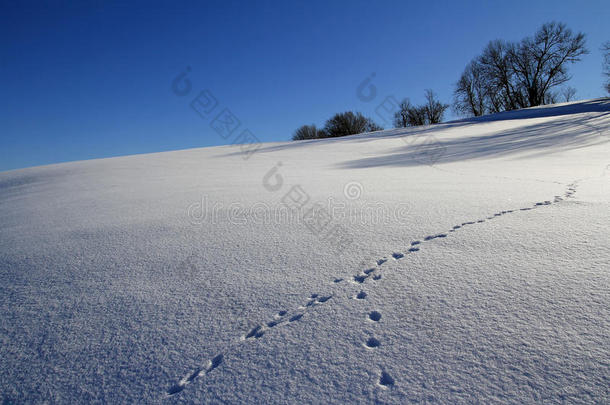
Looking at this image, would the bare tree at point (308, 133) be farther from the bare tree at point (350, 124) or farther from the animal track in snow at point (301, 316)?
the animal track in snow at point (301, 316)

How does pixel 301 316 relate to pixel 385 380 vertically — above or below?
above

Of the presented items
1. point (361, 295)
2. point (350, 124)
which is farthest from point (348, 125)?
point (361, 295)

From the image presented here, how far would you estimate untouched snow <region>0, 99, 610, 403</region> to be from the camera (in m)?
0.78

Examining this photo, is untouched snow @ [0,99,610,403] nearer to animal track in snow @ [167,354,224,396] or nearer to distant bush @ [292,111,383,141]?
animal track in snow @ [167,354,224,396]

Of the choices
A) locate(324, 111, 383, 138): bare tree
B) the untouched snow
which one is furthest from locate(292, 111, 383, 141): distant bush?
the untouched snow

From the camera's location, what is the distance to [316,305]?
1091mm

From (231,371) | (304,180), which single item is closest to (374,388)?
(231,371)

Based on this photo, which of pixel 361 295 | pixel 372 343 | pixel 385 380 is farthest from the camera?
pixel 361 295

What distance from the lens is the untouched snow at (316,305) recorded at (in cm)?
78

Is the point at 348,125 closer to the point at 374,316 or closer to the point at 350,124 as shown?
the point at 350,124

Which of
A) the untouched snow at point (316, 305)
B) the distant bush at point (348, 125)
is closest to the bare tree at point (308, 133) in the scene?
the distant bush at point (348, 125)

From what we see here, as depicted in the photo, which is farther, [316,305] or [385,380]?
[316,305]

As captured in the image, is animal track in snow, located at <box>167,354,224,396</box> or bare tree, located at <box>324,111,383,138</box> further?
bare tree, located at <box>324,111,383,138</box>

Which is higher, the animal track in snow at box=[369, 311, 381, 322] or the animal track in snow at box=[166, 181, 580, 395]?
the animal track in snow at box=[166, 181, 580, 395]
